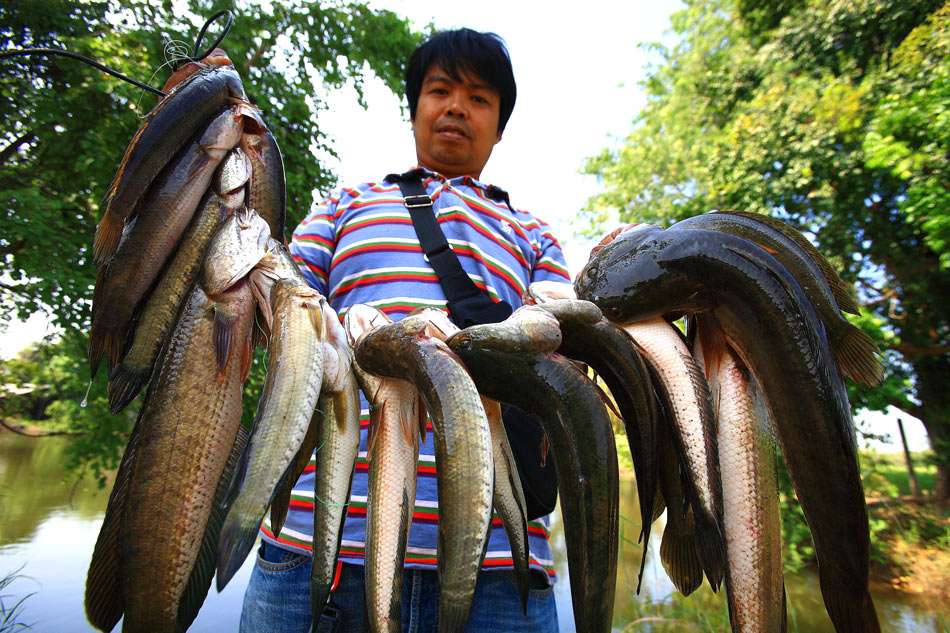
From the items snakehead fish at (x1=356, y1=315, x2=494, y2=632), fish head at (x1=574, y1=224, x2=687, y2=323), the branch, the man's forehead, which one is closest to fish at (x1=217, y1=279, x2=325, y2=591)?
snakehead fish at (x1=356, y1=315, x2=494, y2=632)

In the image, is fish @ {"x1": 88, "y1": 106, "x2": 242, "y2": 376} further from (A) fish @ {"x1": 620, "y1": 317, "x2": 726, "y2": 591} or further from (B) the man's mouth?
(A) fish @ {"x1": 620, "y1": 317, "x2": 726, "y2": 591}

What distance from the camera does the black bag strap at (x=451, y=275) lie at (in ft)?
6.20

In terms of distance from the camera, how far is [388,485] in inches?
53.7

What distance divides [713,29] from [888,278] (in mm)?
10134

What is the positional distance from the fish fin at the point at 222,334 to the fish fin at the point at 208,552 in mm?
180

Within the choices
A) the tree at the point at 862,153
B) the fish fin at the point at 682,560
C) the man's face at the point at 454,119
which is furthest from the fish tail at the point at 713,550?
the tree at the point at 862,153

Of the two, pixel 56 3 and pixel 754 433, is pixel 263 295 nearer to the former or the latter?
pixel 754 433

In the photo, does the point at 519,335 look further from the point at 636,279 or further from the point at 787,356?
the point at 787,356

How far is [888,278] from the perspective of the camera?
36.9 ft

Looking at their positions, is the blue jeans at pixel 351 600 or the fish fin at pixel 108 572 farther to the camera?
the blue jeans at pixel 351 600

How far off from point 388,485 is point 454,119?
6.24 feet

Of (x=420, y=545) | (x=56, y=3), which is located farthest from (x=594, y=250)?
(x=56, y=3)

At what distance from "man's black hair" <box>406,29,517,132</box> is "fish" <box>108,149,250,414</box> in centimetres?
147

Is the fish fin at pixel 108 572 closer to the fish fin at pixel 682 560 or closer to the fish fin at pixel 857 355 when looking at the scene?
the fish fin at pixel 682 560
